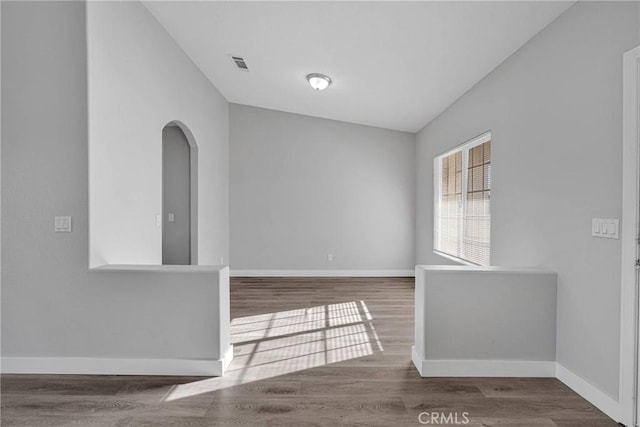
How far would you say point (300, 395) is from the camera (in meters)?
2.27

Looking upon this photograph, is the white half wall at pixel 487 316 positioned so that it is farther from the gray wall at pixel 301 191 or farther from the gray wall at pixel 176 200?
the gray wall at pixel 176 200

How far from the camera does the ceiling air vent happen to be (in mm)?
4173

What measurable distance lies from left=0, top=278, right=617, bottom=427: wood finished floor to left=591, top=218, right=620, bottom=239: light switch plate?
1048 mm

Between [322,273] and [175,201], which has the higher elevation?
[175,201]

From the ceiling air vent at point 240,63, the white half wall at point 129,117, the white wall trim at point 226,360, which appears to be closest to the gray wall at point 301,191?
the ceiling air vent at point 240,63

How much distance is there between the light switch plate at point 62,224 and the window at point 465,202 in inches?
146

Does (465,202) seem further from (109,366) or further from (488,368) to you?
(109,366)

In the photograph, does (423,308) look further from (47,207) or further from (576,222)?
(47,207)

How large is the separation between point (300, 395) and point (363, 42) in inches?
119

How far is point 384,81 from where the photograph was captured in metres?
4.12

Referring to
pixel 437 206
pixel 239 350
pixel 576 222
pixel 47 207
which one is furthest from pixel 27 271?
pixel 437 206

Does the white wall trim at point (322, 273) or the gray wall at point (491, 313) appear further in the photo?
the white wall trim at point (322, 273)

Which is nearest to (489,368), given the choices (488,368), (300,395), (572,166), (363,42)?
(488,368)

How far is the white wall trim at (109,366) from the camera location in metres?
2.51
